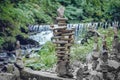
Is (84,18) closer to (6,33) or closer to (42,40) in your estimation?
(42,40)

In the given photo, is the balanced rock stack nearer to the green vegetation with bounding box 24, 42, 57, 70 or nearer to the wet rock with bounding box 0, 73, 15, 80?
the wet rock with bounding box 0, 73, 15, 80

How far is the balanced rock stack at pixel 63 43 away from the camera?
20.7 feet

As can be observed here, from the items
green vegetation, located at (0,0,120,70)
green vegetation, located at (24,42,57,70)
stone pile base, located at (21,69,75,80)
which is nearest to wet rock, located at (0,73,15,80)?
stone pile base, located at (21,69,75,80)

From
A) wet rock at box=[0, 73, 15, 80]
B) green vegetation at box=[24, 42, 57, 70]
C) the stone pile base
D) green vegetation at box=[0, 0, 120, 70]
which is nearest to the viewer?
wet rock at box=[0, 73, 15, 80]

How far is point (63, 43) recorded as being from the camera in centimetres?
632

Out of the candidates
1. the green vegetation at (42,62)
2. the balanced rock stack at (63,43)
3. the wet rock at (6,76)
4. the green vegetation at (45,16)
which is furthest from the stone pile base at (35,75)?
the green vegetation at (42,62)

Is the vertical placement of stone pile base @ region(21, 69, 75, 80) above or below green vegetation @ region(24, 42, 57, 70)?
above

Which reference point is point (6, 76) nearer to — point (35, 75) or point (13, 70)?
point (13, 70)

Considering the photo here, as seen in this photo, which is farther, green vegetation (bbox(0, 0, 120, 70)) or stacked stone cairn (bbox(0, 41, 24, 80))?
green vegetation (bbox(0, 0, 120, 70))

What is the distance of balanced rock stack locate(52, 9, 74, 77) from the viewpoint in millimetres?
6305

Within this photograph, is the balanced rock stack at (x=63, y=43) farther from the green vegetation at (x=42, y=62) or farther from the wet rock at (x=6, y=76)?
the green vegetation at (x=42, y=62)

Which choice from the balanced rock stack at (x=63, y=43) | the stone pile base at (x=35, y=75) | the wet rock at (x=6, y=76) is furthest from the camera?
the stone pile base at (x=35, y=75)

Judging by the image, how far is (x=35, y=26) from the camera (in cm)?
1878

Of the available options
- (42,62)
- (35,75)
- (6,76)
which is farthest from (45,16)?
(6,76)
